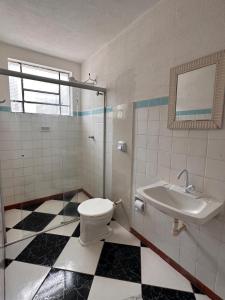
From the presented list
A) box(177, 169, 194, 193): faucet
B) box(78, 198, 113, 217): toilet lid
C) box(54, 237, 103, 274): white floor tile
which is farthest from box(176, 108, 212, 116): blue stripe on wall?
box(54, 237, 103, 274): white floor tile

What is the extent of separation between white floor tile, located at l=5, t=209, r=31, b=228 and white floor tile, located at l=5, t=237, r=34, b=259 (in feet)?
1.27

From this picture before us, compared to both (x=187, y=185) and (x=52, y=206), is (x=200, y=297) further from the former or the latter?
(x=52, y=206)

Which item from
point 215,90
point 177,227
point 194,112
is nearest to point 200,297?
point 177,227

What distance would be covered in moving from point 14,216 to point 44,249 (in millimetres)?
901

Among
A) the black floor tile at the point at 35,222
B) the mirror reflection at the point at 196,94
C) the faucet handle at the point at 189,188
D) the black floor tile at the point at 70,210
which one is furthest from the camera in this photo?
the black floor tile at the point at 70,210

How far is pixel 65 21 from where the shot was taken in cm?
170

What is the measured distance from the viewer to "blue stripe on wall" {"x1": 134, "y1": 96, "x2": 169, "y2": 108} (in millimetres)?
1462

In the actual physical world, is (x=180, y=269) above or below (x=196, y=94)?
below

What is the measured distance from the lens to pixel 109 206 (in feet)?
5.94

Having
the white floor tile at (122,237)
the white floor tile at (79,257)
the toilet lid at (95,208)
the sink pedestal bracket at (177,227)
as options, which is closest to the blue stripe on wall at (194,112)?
the sink pedestal bracket at (177,227)

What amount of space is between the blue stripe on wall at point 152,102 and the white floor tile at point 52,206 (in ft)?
5.85

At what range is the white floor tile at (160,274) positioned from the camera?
1.33m

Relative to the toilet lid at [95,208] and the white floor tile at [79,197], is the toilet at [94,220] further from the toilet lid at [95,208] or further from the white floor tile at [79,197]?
the white floor tile at [79,197]

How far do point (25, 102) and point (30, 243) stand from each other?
1.82 metres
